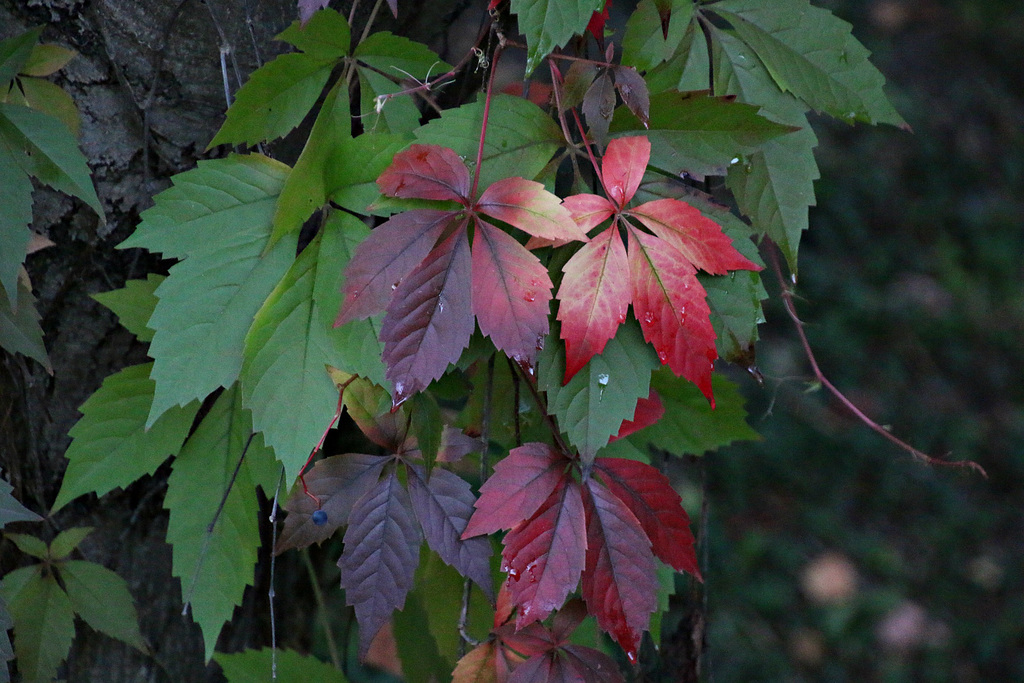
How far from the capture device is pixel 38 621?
90 cm

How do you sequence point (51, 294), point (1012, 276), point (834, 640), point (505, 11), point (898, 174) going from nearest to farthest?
point (505, 11) < point (51, 294) < point (834, 640) < point (1012, 276) < point (898, 174)

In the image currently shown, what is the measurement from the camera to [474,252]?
0.67 metres

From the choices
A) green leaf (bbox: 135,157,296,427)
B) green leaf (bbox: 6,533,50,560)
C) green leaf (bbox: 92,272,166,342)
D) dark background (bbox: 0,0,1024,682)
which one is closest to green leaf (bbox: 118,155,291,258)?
green leaf (bbox: 135,157,296,427)

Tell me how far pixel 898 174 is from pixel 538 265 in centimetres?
281

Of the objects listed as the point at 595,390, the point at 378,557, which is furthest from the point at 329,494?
the point at 595,390

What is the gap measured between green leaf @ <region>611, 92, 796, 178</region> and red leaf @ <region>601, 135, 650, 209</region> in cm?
5

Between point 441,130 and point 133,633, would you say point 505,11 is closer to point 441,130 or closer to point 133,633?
point 441,130

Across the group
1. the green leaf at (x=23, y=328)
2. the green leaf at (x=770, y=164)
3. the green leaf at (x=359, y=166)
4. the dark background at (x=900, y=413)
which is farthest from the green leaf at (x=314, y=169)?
the dark background at (x=900, y=413)

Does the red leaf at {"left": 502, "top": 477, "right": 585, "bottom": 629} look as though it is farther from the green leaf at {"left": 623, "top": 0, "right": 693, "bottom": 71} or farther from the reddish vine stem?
the green leaf at {"left": 623, "top": 0, "right": 693, "bottom": 71}

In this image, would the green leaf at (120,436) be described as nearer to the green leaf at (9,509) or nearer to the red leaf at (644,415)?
the green leaf at (9,509)

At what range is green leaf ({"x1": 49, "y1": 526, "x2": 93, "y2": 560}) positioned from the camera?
0.92 m

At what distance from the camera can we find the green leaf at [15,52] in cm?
76

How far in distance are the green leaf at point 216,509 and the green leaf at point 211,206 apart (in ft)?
0.71

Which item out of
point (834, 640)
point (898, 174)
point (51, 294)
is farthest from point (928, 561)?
point (51, 294)
